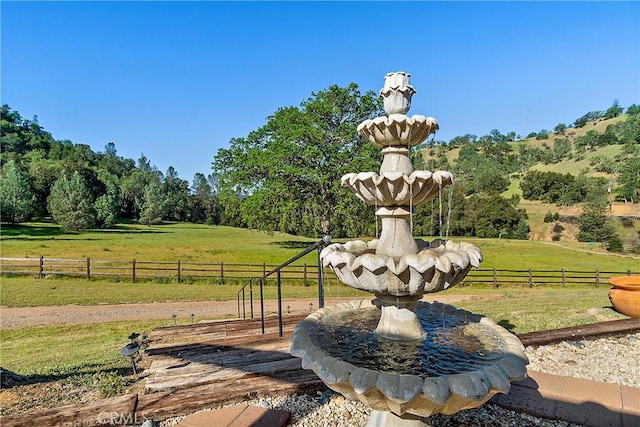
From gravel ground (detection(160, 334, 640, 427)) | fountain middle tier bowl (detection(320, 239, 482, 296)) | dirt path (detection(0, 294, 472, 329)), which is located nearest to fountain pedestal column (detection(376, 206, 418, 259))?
fountain middle tier bowl (detection(320, 239, 482, 296))

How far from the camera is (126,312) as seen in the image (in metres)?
10.9

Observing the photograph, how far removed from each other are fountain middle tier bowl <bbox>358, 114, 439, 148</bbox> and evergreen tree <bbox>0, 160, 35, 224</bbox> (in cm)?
4431

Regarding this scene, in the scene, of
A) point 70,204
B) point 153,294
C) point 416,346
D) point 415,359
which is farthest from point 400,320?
point 70,204

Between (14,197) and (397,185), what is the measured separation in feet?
148

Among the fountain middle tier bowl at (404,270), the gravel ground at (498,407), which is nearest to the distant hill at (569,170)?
the gravel ground at (498,407)

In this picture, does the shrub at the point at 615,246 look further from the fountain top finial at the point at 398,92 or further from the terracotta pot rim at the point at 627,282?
the fountain top finial at the point at 398,92

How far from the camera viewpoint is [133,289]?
14562 millimetres

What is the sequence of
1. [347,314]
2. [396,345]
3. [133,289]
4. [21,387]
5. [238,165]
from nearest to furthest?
[396,345], [347,314], [21,387], [133,289], [238,165]

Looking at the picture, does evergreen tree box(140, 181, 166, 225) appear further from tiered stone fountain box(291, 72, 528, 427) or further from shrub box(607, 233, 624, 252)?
shrub box(607, 233, 624, 252)

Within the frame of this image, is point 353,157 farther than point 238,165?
No

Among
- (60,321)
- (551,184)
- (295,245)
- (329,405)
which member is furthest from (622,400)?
(551,184)

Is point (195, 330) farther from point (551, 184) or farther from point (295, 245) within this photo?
point (551, 184)

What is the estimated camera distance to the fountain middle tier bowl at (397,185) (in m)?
2.31

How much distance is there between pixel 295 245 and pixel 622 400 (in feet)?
87.7
